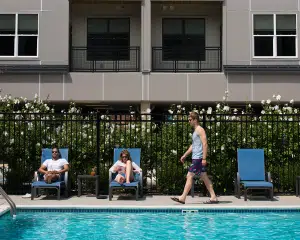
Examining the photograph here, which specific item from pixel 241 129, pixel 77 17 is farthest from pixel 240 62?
pixel 241 129

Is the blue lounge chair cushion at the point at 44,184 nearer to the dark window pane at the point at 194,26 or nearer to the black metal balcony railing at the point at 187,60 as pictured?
the black metal balcony railing at the point at 187,60

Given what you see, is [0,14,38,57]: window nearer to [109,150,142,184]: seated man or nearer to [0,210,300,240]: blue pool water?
[109,150,142,184]: seated man

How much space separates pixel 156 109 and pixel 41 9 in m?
7.56

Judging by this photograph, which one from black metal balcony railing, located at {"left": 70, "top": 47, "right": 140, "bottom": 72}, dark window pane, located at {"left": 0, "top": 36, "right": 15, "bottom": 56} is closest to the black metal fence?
dark window pane, located at {"left": 0, "top": 36, "right": 15, "bottom": 56}

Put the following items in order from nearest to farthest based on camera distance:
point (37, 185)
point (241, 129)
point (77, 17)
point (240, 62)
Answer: point (37, 185) < point (241, 129) < point (240, 62) < point (77, 17)

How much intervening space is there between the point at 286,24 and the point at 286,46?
1.03 m

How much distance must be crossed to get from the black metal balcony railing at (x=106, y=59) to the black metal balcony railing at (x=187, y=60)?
1081 mm

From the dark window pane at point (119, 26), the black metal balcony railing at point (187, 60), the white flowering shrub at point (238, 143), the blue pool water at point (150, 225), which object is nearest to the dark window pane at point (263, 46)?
the black metal balcony railing at point (187, 60)

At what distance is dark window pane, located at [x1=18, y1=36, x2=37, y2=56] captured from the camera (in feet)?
75.4

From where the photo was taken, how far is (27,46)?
23.0 m

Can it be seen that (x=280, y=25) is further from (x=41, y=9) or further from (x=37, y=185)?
(x=37, y=185)

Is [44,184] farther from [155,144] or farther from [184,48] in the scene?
[184,48]

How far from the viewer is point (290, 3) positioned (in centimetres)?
2281

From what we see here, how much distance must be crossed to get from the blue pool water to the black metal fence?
2.39 m
